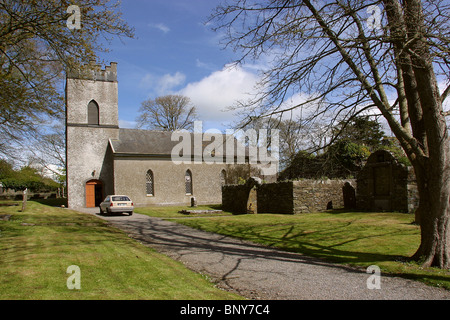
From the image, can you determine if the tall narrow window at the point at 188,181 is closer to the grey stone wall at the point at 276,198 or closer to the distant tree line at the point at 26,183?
the grey stone wall at the point at 276,198

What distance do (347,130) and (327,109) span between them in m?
1.55

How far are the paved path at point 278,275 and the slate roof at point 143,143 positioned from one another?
2284 centimetres

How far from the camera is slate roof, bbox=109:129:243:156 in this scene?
3284 cm

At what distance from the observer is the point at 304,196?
67.0 ft

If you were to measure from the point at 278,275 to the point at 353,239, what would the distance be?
4773 mm

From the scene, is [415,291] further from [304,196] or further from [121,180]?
[121,180]

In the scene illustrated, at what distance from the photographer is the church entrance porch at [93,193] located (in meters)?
31.9

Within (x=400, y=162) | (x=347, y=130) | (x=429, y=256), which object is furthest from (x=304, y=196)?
(x=429, y=256)

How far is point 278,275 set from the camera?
23.6ft

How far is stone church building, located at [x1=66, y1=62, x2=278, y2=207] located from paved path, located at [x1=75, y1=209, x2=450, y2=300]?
22.2 m

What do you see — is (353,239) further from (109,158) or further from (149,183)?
(109,158)
